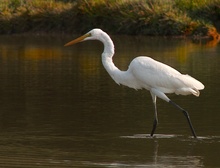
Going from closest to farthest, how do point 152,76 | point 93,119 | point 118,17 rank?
point 152,76 → point 93,119 → point 118,17

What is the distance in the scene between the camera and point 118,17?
37562 millimetres

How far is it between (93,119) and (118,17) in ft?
78.9

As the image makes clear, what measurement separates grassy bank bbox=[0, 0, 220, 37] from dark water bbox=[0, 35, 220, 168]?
11285 mm

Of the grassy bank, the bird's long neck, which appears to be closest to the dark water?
the bird's long neck

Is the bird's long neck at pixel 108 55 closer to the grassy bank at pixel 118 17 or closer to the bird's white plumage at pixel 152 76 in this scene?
the bird's white plumage at pixel 152 76

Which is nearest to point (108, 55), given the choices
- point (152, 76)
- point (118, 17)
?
point (152, 76)

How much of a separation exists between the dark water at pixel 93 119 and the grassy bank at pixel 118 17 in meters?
11.3

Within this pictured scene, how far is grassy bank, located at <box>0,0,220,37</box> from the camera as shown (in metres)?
35.7

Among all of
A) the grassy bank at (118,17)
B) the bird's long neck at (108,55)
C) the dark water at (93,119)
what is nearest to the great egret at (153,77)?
the bird's long neck at (108,55)

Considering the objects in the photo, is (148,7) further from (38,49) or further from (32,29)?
(38,49)

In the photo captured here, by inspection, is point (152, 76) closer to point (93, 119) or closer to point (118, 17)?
point (93, 119)

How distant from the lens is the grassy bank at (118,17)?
35656 millimetres

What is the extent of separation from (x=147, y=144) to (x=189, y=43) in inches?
785

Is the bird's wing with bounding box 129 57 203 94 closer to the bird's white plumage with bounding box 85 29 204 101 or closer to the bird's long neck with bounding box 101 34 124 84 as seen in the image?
the bird's white plumage with bounding box 85 29 204 101
